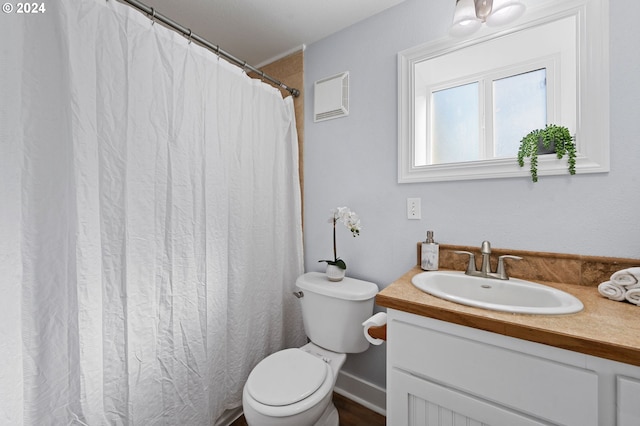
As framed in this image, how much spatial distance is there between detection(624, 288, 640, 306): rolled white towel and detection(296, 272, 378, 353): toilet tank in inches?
35.0

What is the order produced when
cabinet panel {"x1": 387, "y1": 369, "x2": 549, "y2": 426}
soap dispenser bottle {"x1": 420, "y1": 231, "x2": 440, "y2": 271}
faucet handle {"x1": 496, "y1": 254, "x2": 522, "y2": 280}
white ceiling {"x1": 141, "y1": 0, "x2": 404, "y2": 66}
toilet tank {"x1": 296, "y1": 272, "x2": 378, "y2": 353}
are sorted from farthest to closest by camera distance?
1. white ceiling {"x1": 141, "y1": 0, "x2": 404, "y2": 66}
2. toilet tank {"x1": 296, "y1": 272, "x2": 378, "y2": 353}
3. soap dispenser bottle {"x1": 420, "y1": 231, "x2": 440, "y2": 271}
4. faucet handle {"x1": 496, "y1": 254, "x2": 522, "y2": 280}
5. cabinet panel {"x1": 387, "y1": 369, "x2": 549, "y2": 426}

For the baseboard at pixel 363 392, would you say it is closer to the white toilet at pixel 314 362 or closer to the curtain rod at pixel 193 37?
the white toilet at pixel 314 362

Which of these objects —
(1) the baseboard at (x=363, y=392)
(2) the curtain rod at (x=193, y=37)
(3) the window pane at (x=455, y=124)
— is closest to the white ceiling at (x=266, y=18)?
(2) the curtain rod at (x=193, y=37)

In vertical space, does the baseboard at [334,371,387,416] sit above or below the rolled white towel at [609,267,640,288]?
below

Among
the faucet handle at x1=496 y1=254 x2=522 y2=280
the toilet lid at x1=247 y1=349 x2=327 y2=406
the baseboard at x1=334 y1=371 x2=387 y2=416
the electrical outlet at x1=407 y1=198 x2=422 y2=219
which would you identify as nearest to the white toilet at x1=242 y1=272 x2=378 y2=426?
the toilet lid at x1=247 y1=349 x2=327 y2=406

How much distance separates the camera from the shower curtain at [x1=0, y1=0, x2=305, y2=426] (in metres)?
0.75

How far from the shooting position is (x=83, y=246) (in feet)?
2.77

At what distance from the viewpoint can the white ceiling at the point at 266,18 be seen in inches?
55.6

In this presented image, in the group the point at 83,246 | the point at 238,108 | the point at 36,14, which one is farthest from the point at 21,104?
the point at 238,108

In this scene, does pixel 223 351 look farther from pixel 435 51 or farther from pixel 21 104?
pixel 435 51

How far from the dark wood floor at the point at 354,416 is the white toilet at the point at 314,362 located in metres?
0.11

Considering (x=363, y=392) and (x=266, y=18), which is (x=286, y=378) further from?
(x=266, y=18)

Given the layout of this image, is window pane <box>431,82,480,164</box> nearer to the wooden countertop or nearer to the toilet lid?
the wooden countertop

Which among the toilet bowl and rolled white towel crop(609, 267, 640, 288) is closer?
rolled white towel crop(609, 267, 640, 288)
